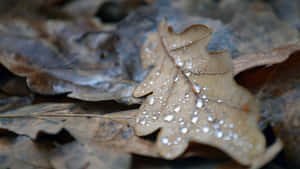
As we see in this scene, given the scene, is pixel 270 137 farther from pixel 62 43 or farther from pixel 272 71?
pixel 62 43

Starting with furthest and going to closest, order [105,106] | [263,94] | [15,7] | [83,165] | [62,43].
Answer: [15,7] → [62,43] → [105,106] → [263,94] → [83,165]

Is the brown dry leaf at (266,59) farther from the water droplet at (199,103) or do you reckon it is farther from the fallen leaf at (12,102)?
the fallen leaf at (12,102)

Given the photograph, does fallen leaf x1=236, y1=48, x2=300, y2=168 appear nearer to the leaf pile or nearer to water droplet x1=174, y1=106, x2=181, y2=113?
the leaf pile

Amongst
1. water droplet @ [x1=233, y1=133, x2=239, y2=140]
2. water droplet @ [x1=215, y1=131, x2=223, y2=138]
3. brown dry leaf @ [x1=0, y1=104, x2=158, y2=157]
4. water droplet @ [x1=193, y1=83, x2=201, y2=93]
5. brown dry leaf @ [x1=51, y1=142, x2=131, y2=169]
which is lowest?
brown dry leaf @ [x1=51, y1=142, x2=131, y2=169]

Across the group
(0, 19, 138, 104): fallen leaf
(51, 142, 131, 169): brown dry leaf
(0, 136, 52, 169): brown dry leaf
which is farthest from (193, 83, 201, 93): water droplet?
(0, 136, 52, 169): brown dry leaf

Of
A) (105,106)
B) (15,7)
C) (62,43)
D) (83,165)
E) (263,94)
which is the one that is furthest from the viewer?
(15,7)

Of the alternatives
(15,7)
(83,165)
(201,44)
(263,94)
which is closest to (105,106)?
(83,165)

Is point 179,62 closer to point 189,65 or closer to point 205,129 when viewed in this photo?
point 189,65
